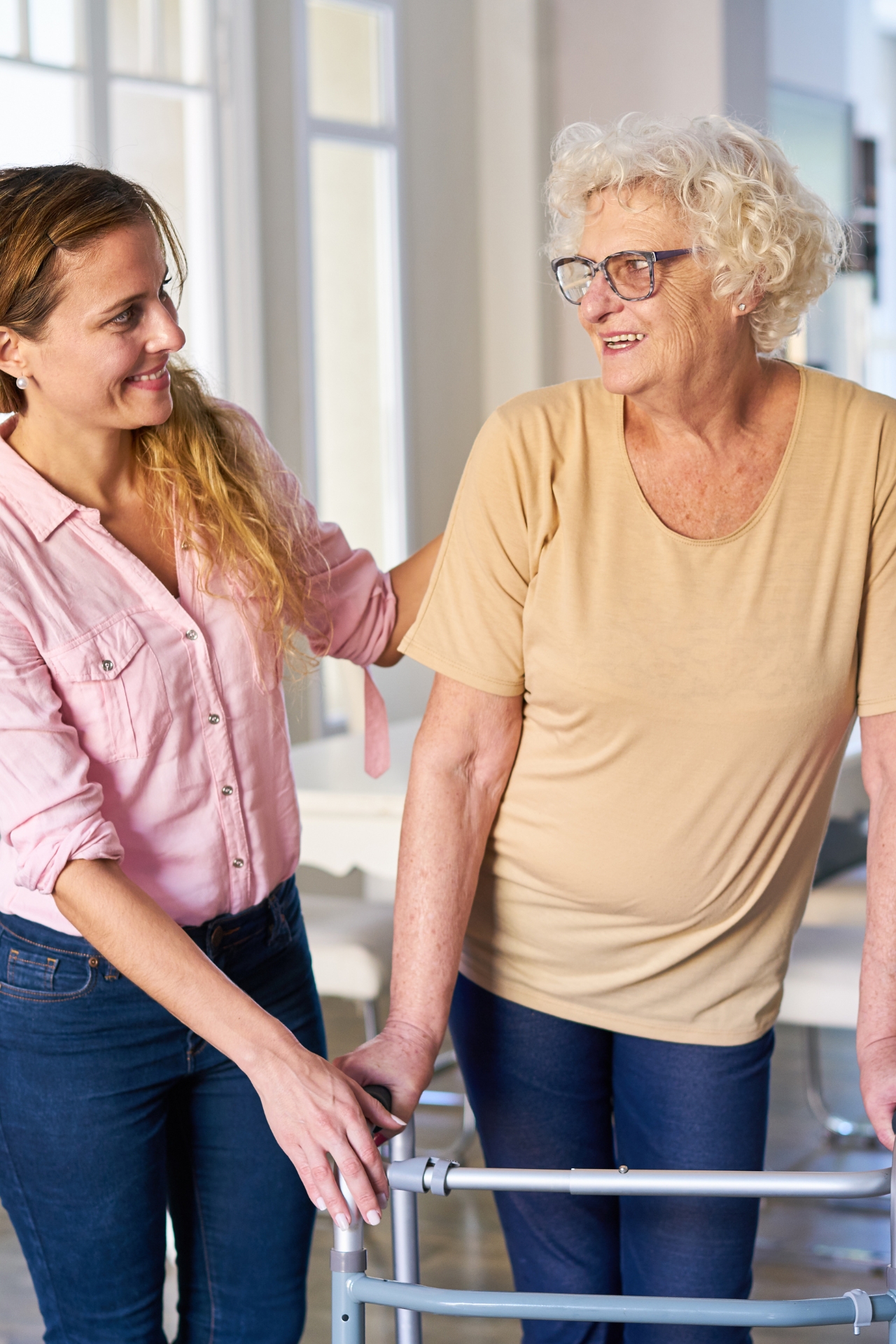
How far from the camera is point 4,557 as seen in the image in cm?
142

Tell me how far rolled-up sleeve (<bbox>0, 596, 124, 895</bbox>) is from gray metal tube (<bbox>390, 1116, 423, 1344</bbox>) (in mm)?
385

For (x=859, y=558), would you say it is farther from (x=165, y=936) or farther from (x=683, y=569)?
(x=165, y=936)

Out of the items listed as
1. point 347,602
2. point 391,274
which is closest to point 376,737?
point 347,602

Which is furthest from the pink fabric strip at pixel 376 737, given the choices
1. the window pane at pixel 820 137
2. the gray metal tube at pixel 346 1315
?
the window pane at pixel 820 137

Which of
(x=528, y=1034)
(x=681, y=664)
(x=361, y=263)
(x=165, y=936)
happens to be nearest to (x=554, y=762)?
(x=681, y=664)

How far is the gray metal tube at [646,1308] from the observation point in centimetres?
113

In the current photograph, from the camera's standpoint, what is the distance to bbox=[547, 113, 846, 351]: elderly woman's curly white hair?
140 centimetres

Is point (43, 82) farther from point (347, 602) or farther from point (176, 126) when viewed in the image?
point (347, 602)

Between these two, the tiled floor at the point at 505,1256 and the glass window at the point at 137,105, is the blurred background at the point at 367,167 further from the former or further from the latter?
the tiled floor at the point at 505,1256

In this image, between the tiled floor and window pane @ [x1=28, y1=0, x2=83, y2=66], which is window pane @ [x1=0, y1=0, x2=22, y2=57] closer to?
window pane @ [x1=28, y1=0, x2=83, y2=66]

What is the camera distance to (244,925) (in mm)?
1593

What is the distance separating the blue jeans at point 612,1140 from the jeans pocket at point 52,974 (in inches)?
17.3

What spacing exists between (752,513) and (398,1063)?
2.10 ft

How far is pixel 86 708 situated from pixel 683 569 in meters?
0.60
